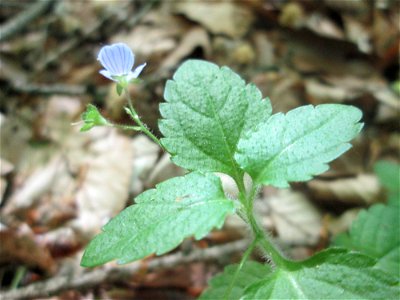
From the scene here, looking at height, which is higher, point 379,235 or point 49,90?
point 379,235

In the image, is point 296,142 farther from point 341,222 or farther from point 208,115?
point 341,222

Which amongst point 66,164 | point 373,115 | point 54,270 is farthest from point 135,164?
point 373,115

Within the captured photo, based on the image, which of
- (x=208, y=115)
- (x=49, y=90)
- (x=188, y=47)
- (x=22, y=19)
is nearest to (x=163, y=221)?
(x=208, y=115)

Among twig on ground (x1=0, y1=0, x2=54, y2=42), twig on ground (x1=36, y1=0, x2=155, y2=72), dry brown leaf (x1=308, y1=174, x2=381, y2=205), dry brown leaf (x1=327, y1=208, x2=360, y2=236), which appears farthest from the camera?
twig on ground (x1=36, y1=0, x2=155, y2=72)

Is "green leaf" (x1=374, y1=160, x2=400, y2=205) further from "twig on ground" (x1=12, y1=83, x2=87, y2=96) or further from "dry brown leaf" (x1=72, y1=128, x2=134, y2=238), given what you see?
"twig on ground" (x1=12, y1=83, x2=87, y2=96)

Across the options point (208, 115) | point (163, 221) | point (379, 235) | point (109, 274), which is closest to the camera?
point (163, 221)

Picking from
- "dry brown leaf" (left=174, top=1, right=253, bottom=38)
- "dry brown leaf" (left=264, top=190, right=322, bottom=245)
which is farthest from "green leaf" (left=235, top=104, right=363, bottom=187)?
"dry brown leaf" (left=174, top=1, right=253, bottom=38)

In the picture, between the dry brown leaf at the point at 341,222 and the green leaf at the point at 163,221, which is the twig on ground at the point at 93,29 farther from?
the green leaf at the point at 163,221
